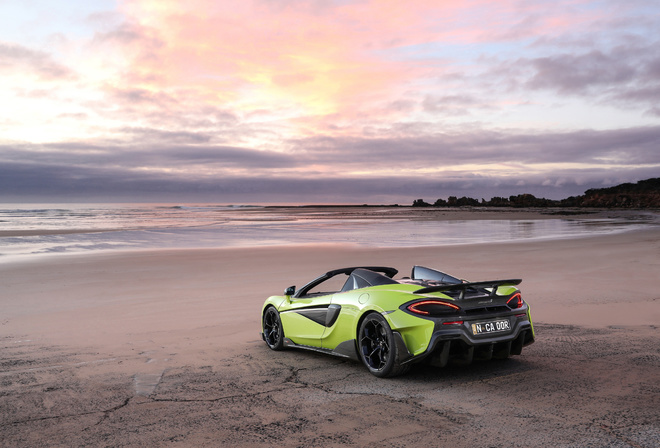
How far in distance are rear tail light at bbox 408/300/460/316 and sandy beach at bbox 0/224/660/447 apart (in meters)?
0.71

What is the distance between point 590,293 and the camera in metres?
11.9

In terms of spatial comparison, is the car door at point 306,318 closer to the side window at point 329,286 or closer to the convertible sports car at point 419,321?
the convertible sports car at point 419,321

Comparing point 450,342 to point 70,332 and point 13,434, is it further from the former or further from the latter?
point 70,332

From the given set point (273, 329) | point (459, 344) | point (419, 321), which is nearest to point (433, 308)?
point (419, 321)

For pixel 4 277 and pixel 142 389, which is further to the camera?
pixel 4 277

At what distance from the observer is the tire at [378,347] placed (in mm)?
5734

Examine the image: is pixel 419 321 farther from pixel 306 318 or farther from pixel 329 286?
pixel 329 286

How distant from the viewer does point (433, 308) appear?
5688 millimetres

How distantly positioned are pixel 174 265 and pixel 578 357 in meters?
13.8

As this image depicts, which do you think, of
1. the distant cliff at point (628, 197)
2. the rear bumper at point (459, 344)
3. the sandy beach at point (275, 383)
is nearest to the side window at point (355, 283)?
the sandy beach at point (275, 383)

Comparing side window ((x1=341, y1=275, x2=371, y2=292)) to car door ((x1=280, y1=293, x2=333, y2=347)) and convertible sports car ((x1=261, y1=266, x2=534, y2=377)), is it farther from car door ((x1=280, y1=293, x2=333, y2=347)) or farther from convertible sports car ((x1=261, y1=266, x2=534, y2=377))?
car door ((x1=280, y1=293, x2=333, y2=347))

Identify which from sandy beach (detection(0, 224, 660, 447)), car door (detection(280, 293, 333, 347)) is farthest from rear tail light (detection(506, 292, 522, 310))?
car door (detection(280, 293, 333, 347))

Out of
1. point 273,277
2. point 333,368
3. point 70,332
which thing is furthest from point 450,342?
point 273,277

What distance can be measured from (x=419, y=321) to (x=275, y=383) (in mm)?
1588
